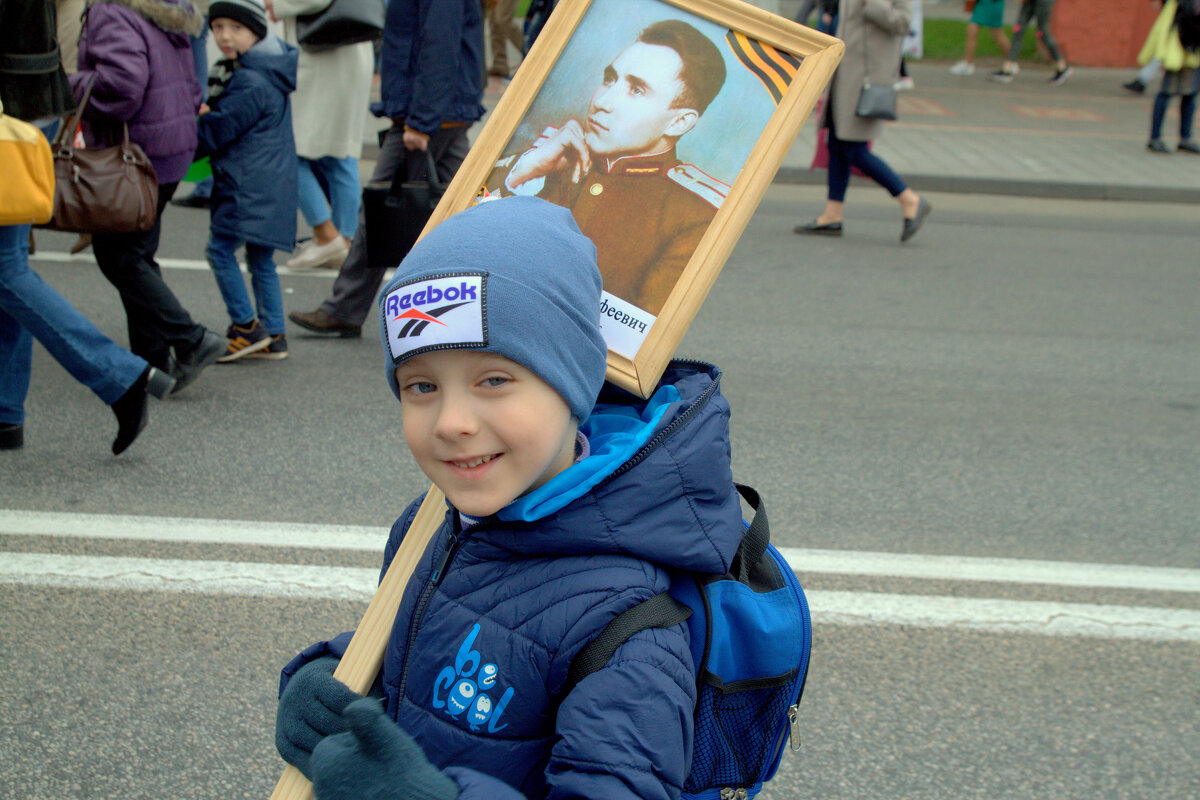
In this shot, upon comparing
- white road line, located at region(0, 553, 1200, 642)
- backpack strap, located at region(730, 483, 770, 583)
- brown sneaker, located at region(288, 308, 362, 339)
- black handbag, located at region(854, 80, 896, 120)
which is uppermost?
backpack strap, located at region(730, 483, 770, 583)

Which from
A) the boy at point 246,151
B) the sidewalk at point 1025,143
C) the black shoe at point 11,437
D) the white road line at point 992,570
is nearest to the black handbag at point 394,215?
the boy at point 246,151

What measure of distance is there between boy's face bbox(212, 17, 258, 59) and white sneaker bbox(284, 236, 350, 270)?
207 cm

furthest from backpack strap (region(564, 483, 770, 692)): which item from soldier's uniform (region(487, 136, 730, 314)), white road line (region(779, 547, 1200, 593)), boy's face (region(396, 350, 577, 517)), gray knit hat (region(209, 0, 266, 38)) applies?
Result: gray knit hat (region(209, 0, 266, 38))

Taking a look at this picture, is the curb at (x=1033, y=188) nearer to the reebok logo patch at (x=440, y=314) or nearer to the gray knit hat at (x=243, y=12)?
the gray knit hat at (x=243, y=12)

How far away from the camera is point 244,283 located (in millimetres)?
5609

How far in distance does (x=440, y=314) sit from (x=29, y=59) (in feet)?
10.6

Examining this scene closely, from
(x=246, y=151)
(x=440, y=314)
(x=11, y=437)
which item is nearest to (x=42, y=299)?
(x=11, y=437)

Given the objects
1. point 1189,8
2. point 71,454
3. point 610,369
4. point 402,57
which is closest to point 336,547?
point 71,454

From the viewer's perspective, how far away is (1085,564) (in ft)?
13.0

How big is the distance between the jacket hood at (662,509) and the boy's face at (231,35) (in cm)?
441

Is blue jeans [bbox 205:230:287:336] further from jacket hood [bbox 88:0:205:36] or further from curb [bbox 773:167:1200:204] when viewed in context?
curb [bbox 773:167:1200:204]

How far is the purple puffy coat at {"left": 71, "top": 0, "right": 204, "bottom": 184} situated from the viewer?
15.1ft

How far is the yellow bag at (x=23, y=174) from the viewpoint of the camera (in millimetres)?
3711

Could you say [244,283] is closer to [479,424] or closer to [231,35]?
[231,35]
